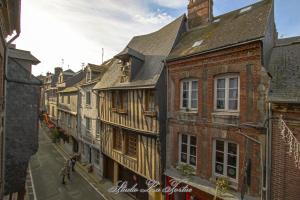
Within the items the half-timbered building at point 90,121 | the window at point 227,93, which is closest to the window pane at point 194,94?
the window at point 227,93

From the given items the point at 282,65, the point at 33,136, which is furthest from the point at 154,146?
the point at 282,65

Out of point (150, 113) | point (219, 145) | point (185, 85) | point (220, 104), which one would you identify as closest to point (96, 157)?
point (150, 113)

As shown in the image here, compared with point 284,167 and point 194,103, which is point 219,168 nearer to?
point 284,167

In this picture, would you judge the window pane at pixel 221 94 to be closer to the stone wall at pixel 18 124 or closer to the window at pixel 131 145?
the window at pixel 131 145

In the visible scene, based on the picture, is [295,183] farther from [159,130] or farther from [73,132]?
[73,132]

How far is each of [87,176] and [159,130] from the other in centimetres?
1132

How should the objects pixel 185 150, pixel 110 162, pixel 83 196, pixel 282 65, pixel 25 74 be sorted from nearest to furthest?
pixel 282 65
pixel 25 74
pixel 185 150
pixel 83 196
pixel 110 162

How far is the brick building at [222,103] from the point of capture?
27.2 ft

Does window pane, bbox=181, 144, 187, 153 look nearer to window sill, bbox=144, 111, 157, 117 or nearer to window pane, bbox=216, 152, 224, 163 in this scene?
window pane, bbox=216, 152, 224, 163

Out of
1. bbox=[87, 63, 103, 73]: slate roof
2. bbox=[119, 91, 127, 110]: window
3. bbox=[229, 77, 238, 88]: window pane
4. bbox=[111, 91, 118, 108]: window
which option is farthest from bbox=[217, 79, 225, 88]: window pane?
bbox=[87, 63, 103, 73]: slate roof

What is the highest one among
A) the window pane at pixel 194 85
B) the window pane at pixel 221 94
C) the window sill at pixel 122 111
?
the window pane at pixel 194 85

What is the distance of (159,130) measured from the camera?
1177 centimetres

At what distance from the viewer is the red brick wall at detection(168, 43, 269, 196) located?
8.23 m

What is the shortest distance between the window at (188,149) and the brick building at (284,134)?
3.64 meters
